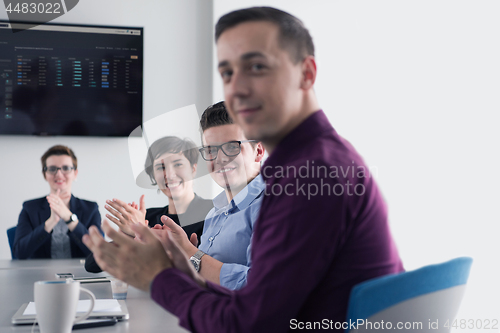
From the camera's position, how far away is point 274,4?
3.36 metres

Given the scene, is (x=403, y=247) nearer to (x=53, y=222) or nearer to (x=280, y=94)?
(x=280, y=94)

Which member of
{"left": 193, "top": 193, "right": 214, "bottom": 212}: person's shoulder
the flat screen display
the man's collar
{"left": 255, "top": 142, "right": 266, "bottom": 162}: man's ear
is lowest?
{"left": 193, "top": 193, "right": 214, "bottom": 212}: person's shoulder

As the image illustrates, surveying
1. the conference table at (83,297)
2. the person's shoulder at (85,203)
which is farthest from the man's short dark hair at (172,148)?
the person's shoulder at (85,203)

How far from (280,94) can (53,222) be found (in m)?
2.47

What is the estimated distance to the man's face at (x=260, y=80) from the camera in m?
A: 0.82

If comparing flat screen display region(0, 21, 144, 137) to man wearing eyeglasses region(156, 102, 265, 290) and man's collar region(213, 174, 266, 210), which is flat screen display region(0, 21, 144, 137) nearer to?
man wearing eyeglasses region(156, 102, 265, 290)

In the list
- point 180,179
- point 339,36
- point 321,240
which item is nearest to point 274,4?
point 339,36

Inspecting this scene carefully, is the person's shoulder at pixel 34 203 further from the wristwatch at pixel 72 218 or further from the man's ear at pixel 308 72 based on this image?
the man's ear at pixel 308 72

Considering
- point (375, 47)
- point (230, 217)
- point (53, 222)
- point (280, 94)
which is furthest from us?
point (53, 222)

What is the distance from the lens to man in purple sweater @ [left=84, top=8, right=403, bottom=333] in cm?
68

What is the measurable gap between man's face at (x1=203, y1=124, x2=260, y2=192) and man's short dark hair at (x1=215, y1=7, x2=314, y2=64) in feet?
2.93

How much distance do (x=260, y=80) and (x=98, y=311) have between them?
70 centimetres

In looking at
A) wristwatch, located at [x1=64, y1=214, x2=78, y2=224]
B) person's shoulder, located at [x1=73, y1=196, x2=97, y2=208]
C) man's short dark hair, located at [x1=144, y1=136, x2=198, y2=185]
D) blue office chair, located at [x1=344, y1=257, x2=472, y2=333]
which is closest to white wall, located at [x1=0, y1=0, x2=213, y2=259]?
person's shoulder, located at [x1=73, y1=196, x2=97, y2=208]

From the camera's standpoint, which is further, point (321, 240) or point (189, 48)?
point (189, 48)
